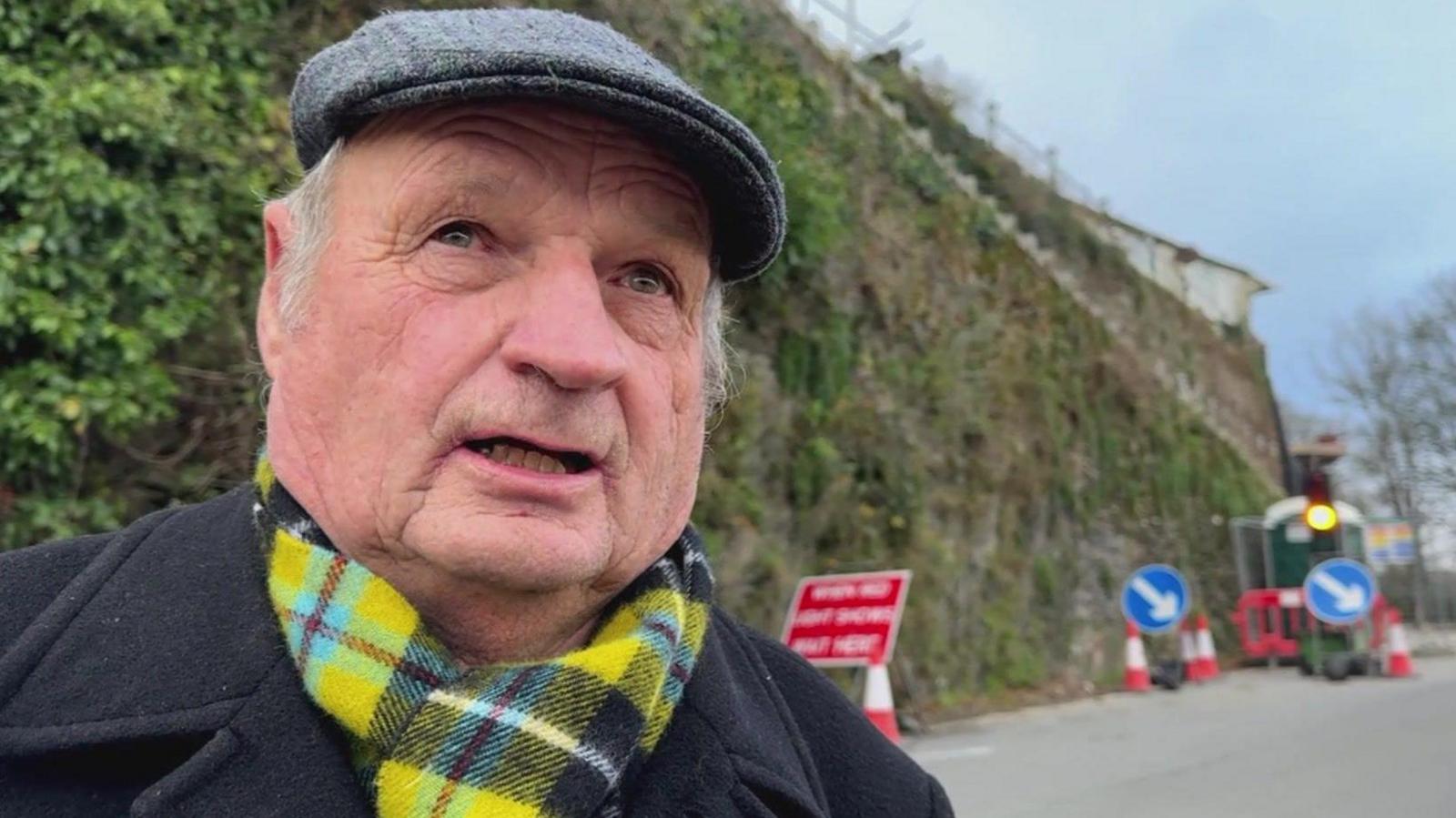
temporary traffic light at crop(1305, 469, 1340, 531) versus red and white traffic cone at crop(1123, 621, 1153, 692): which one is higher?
temporary traffic light at crop(1305, 469, 1340, 531)

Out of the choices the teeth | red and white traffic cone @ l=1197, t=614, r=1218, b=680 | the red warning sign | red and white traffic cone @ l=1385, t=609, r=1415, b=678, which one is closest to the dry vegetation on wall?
the red warning sign

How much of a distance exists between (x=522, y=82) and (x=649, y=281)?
1.01 feet

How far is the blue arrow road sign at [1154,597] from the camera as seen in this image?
42.7ft

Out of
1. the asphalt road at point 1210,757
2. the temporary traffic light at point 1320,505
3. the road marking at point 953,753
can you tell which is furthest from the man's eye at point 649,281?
the temporary traffic light at point 1320,505

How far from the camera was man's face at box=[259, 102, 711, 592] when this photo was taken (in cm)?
129

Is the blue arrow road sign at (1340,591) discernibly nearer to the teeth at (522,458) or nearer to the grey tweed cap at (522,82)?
the grey tweed cap at (522,82)

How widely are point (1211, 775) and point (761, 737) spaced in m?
6.81

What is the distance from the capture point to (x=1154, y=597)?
13023 mm

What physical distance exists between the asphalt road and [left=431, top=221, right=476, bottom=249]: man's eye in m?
5.79

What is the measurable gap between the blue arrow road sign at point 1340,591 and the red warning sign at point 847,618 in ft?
22.5

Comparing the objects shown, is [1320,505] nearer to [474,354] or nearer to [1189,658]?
[1189,658]

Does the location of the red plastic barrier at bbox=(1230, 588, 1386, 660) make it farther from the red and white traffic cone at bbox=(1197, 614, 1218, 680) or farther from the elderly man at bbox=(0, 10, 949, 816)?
the elderly man at bbox=(0, 10, 949, 816)

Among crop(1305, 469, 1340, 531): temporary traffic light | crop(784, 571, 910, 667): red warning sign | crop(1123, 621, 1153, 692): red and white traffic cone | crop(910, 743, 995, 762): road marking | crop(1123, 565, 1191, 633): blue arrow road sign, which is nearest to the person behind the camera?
crop(784, 571, 910, 667): red warning sign

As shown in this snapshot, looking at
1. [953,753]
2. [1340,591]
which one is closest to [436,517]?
[953,753]
